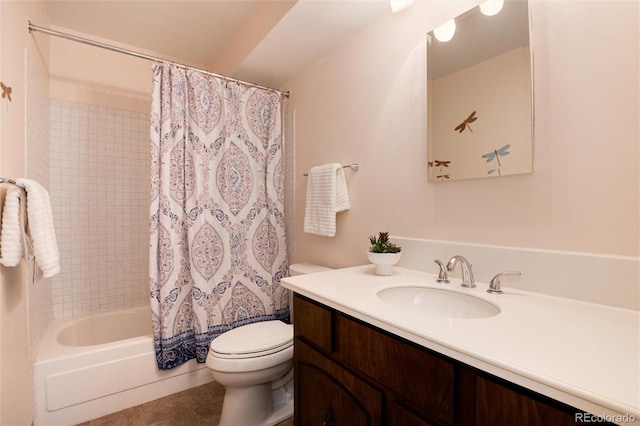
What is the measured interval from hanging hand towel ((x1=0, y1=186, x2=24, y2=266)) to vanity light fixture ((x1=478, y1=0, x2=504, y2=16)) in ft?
5.99

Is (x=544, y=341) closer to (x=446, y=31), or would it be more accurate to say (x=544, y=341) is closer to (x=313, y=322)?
(x=313, y=322)

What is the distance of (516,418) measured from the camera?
53cm

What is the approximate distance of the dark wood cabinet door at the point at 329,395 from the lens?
0.83m

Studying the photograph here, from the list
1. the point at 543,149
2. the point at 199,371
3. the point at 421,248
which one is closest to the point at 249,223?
the point at 199,371

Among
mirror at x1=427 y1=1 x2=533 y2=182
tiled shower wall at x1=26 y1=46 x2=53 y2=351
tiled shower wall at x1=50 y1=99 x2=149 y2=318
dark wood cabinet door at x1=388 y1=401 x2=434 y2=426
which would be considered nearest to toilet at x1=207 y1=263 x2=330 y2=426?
dark wood cabinet door at x1=388 y1=401 x2=434 y2=426

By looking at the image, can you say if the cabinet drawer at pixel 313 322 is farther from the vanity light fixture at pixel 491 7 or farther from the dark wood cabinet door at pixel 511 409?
the vanity light fixture at pixel 491 7

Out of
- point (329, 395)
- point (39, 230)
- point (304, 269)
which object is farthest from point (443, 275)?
point (39, 230)

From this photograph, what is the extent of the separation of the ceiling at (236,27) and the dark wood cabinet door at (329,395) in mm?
1578

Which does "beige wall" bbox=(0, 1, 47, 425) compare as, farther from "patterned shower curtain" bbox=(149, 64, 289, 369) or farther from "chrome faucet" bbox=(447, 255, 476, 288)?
"chrome faucet" bbox=(447, 255, 476, 288)

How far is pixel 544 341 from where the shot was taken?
0.62m

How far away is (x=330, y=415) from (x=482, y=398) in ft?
1.86

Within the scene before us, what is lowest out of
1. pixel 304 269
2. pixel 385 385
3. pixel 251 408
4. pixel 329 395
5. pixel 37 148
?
pixel 251 408

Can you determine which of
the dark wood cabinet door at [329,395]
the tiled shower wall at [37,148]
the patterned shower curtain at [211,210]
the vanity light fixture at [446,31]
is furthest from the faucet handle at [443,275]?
the tiled shower wall at [37,148]

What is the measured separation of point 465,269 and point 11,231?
5.30 feet
